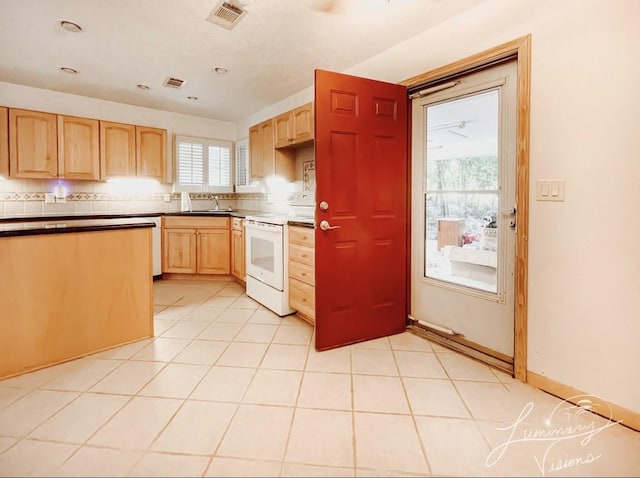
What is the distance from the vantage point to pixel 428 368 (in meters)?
2.23

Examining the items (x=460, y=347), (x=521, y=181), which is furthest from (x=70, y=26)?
(x=460, y=347)

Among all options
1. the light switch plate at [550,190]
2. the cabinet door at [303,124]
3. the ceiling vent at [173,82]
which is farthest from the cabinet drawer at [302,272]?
the ceiling vent at [173,82]

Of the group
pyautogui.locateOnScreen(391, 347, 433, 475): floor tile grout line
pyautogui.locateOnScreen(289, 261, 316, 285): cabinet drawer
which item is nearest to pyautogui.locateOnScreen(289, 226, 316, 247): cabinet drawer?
pyautogui.locateOnScreen(289, 261, 316, 285): cabinet drawer

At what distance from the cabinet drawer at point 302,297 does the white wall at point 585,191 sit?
1.62 metres

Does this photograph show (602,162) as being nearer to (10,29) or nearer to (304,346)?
(304,346)

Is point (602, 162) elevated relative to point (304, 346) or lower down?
elevated

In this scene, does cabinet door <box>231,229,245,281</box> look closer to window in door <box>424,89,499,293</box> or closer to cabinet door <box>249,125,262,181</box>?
cabinet door <box>249,125,262,181</box>

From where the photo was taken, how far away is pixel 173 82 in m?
3.75

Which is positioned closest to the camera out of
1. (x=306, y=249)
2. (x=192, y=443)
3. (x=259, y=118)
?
(x=192, y=443)

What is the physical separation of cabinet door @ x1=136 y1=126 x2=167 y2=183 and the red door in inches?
127

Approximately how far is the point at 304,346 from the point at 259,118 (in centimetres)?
364

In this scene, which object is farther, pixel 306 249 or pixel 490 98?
pixel 306 249

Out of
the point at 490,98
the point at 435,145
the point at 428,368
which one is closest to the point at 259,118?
the point at 435,145

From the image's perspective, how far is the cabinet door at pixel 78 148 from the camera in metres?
3.95
